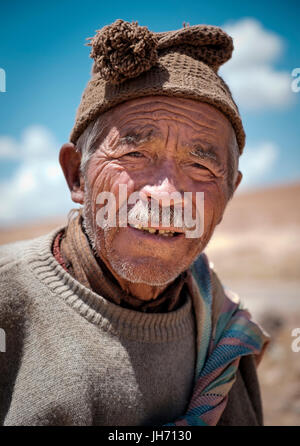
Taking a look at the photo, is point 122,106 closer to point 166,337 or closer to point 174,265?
point 174,265

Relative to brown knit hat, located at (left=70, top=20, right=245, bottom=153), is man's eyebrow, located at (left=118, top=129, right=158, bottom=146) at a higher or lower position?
lower

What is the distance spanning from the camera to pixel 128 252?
1756 mm

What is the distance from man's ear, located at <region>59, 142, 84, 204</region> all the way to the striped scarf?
0.94 m

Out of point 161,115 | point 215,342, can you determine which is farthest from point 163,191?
point 215,342

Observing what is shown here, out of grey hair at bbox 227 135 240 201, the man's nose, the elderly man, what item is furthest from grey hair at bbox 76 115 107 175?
grey hair at bbox 227 135 240 201

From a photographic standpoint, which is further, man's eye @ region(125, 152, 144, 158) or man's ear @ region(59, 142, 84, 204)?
man's ear @ region(59, 142, 84, 204)

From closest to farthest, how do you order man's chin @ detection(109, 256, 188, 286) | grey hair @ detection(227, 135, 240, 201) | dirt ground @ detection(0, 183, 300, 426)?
man's chin @ detection(109, 256, 188, 286) < grey hair @ detection(227, 135, 240, 201) < dirt ground @ detection(0, 183, 300, 426)

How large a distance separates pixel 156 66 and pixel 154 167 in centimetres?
52

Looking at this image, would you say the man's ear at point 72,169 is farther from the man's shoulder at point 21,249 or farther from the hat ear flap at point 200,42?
the hat ear flap at point 200,42

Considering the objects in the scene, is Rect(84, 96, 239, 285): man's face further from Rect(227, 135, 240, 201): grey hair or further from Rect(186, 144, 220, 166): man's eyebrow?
Rect(227, 135, 240, 201): grey hair

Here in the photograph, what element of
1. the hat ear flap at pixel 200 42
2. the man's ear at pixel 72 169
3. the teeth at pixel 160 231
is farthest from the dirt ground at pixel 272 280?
the hat ear flap at pixel 200 42

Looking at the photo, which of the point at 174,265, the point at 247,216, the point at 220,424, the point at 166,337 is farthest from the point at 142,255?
the point at 247,216

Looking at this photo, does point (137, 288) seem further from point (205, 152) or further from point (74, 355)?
point (205, 152)

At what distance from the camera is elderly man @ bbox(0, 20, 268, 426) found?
1697 millimetres
